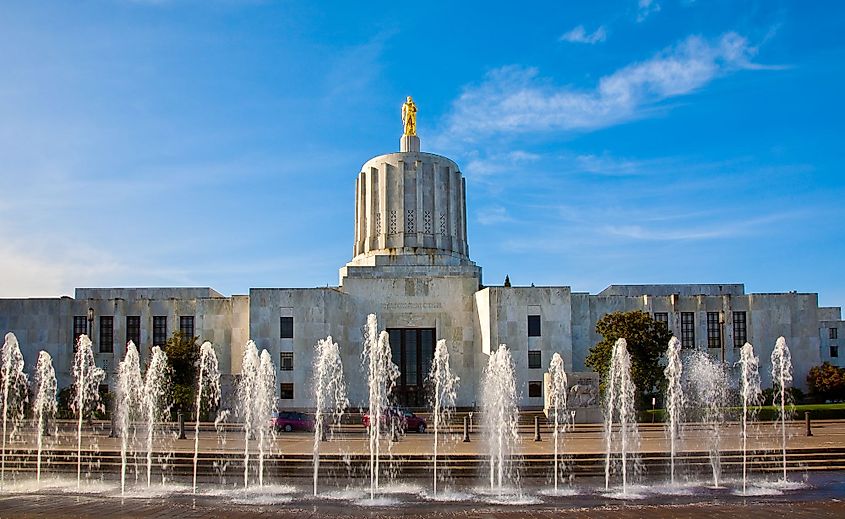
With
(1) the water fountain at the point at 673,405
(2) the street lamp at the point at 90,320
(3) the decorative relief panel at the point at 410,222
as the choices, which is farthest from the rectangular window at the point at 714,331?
(2) the street lamp at the point at 90,320

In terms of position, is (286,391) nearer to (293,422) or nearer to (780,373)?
(293,422)

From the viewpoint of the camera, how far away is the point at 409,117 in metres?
49.5

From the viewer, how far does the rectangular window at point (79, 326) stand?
44438 mm

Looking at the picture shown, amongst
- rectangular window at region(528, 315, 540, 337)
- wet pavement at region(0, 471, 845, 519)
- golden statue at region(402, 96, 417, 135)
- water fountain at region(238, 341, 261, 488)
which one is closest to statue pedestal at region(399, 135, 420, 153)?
golden statue at region(402, 96, 417, 135)

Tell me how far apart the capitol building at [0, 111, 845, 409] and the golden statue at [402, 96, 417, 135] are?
6.08m

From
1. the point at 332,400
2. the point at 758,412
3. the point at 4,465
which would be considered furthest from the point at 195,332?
the point at 758,412

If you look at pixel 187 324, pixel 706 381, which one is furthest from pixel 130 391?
pixel 706 381

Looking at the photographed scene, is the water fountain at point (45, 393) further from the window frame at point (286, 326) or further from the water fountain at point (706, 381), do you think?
the water fountain at point (706, 381)

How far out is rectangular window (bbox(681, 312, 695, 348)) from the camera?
43594 mm

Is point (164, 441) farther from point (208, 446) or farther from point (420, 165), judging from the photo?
point (420, 165)

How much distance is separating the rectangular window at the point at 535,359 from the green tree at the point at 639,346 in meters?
4.37

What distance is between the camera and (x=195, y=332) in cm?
4419

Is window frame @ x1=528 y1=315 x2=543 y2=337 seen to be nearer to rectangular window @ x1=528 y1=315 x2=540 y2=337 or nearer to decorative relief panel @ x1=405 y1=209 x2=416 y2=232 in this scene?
rectangular window @ x1=528 y1=315 x2=540 y2=337

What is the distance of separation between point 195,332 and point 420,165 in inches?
575
